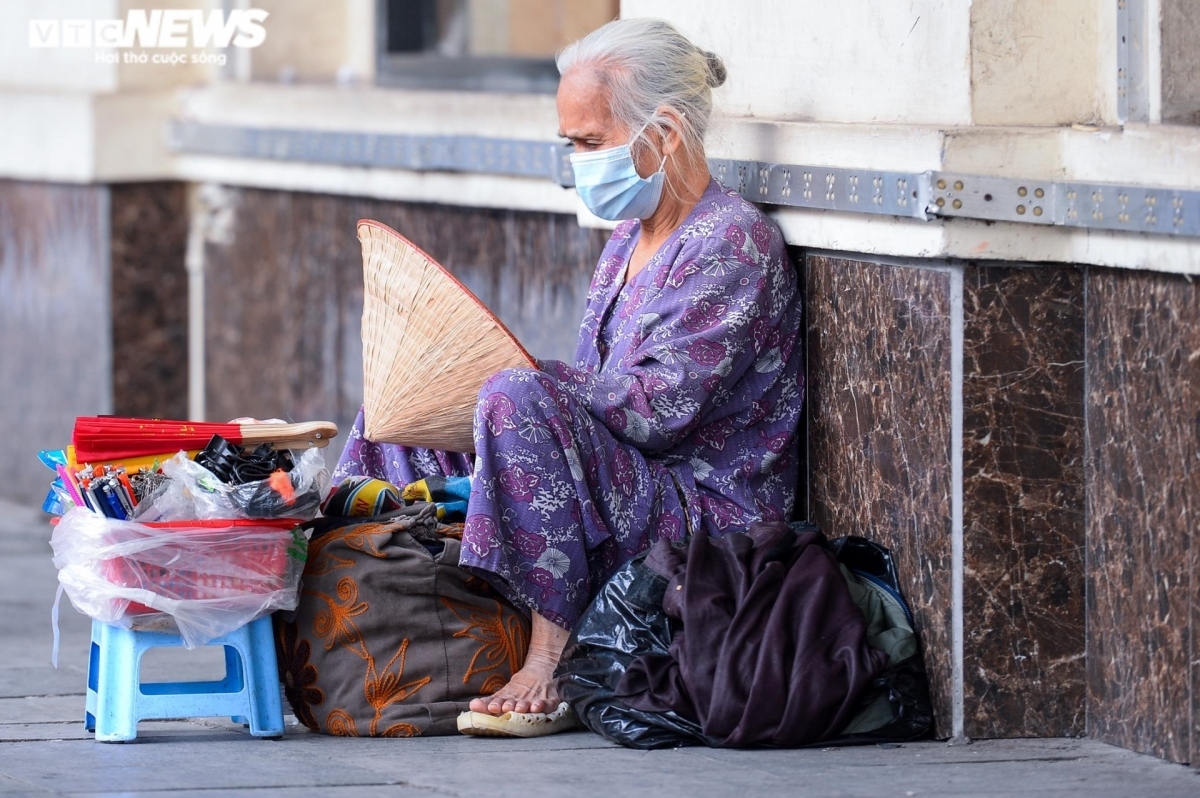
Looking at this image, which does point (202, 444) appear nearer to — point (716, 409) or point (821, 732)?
point (716, 409)

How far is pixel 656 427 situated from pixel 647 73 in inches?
28.8

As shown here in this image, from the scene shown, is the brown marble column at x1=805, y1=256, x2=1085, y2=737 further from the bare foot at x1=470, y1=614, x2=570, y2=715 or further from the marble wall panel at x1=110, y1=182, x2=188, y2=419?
the marble wall panel at x1=110, y1=182, x2=188, y2=419

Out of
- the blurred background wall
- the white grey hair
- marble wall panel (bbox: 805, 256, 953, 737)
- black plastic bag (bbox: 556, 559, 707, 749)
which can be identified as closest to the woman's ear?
the white grey hair

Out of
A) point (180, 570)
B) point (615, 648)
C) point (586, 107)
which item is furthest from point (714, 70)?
point (180, 570)

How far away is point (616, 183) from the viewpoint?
4.04m

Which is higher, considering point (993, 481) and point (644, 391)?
point (644, 391)

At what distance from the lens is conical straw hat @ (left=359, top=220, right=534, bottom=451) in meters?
3.93

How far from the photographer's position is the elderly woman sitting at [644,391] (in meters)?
3.82

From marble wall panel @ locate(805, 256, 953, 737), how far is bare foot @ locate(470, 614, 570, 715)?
62cm

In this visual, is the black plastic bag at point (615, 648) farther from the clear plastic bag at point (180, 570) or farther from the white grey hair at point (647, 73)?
the white grey hair at point (647, 73)

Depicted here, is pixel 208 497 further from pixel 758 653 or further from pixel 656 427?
pixel 758 653

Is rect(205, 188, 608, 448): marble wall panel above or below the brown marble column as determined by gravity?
→ above

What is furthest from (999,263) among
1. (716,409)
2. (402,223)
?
(402,223)

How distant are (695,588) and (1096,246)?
0.96 m
